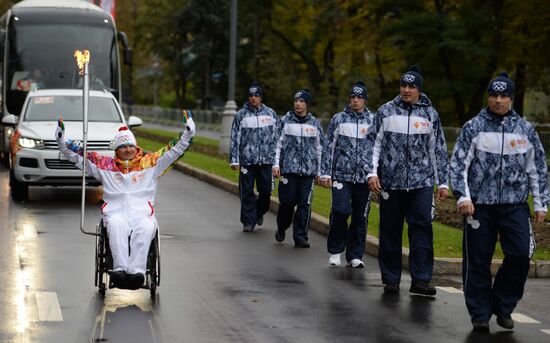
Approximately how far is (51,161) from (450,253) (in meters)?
8.16

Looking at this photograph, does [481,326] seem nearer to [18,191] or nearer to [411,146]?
[411,146]

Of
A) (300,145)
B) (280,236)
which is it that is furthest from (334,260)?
(280,236)

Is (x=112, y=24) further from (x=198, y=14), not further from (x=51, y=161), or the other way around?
(x=198, y=14)

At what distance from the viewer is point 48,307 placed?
9.82m

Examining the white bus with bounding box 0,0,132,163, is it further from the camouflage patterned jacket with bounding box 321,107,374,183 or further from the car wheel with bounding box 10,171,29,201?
the camouflage patterned jacket with bounding box 321,107,374,183

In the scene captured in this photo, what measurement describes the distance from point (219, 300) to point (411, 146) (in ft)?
6.81

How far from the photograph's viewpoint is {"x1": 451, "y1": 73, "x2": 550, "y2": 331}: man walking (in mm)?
9234

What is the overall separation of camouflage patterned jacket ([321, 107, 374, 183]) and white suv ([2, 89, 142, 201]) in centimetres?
687

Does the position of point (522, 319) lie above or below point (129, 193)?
below

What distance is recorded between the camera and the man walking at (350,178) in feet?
42.1

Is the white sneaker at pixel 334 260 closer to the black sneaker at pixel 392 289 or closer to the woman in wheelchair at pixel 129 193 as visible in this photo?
the black sneaker at pixel 392 289

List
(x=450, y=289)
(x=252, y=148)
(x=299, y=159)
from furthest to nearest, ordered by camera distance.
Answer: (x=252, y=148) → (x=299, y=159) → (x=450, y=289)

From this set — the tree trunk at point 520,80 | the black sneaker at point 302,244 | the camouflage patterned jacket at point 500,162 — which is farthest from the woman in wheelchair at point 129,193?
the tree trunk at point 520,80

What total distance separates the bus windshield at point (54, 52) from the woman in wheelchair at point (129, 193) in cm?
1835
